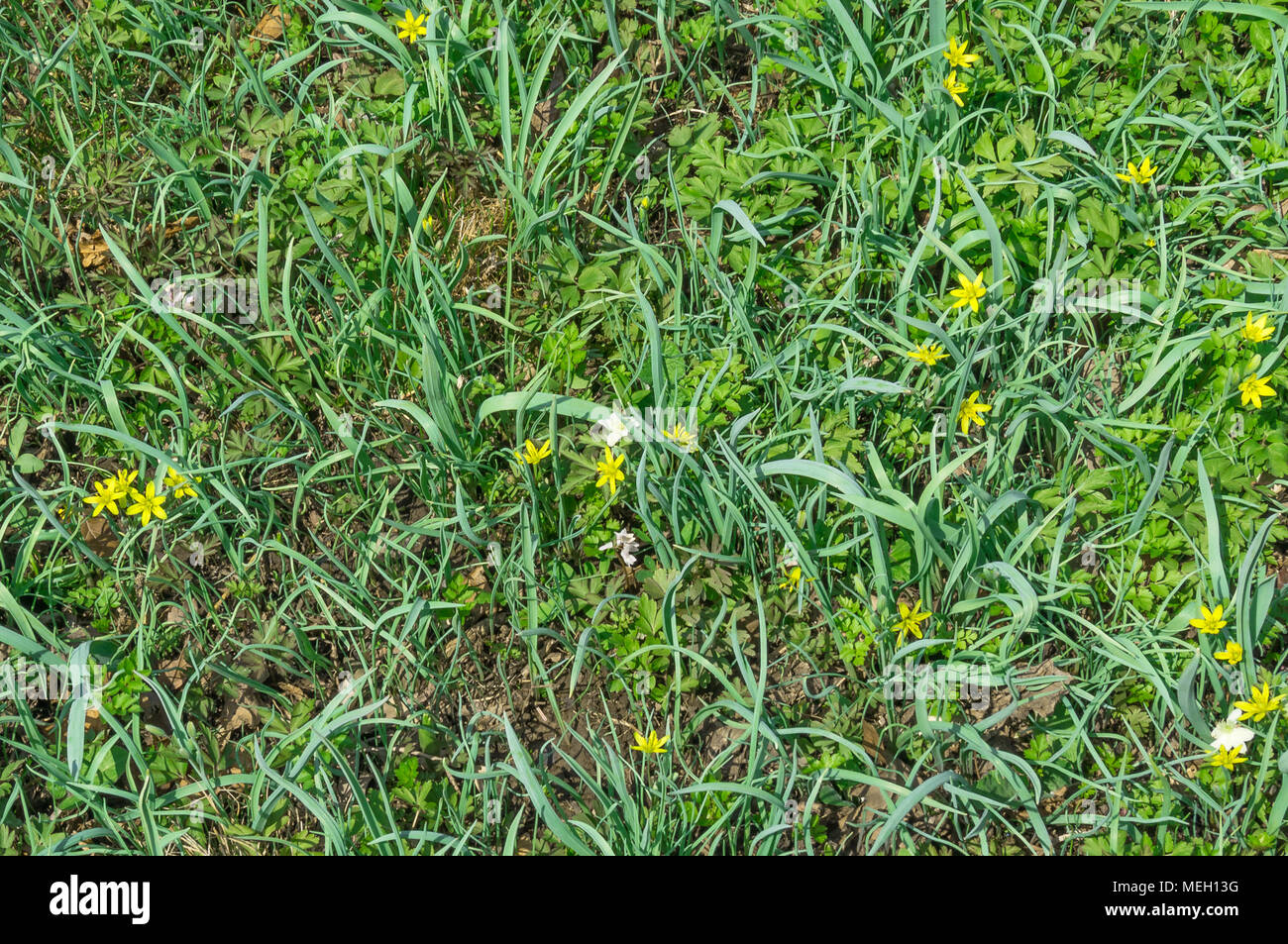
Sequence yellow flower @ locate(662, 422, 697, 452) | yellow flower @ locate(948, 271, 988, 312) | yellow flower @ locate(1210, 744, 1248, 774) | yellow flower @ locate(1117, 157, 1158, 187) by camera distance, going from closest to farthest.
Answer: yellow flower @ locate(1210, 744, 1248, 774)
yellow flower @ locate(662, 422, 697, 452)
yellow flower @ locate(948, 271, 988, 312)
yellow flower @ locate(1117, 157, 1158, 187)

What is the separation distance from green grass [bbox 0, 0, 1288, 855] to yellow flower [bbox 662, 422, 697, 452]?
3 cm

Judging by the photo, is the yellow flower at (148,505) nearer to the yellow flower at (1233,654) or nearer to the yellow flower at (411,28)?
the yellow flower at (411,28)

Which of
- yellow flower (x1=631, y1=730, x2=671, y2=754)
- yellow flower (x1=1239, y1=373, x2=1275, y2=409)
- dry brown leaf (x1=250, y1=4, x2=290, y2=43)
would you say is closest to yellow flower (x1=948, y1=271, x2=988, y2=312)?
yellow flower (x1=1239, y1=373, x2=1275, y2=409)

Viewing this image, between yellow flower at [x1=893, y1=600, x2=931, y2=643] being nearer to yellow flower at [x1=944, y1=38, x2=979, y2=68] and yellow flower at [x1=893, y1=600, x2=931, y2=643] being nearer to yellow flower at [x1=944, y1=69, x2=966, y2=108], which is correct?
yellow flower at [x1=944, y1=69, x2=966, y2=108]

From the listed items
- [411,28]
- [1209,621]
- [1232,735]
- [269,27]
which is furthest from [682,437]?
[269,27]

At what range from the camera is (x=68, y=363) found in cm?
247

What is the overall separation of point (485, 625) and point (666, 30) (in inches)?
69.8

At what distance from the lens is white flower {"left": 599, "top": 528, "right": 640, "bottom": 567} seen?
2.25 meters

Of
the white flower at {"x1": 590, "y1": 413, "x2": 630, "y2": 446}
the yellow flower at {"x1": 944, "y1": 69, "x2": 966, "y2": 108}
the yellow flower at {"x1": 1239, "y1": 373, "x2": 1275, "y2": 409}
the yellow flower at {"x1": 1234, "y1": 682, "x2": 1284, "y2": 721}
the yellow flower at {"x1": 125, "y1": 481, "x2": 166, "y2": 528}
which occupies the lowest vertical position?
the yellow flower at {"x1": 1234, "y1": 682, "x2": 1284, "y2": 721}

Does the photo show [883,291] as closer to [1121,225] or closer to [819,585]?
[1121,225]

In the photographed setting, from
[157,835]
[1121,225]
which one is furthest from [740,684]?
[1121,225]

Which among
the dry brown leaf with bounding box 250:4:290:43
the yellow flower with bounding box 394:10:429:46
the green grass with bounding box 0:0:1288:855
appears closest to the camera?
the green grass with bounding box 0:0:1288:855

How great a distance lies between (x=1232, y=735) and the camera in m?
1.96

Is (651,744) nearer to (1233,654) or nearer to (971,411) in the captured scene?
(971,411)
